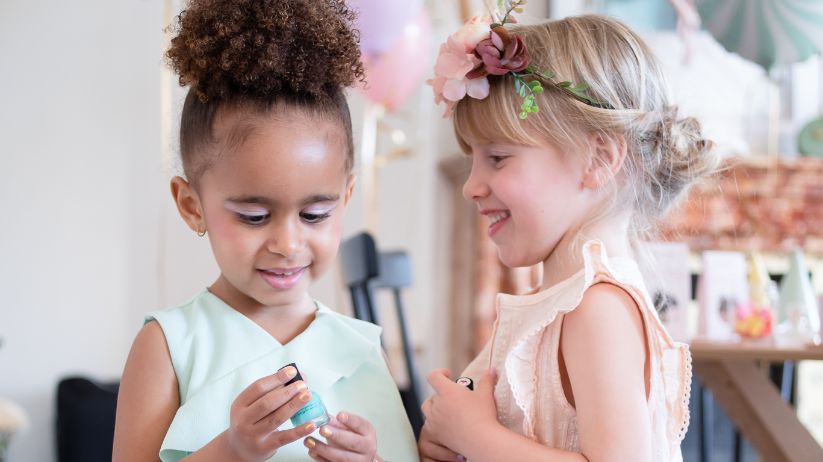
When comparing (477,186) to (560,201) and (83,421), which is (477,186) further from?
(83,421)

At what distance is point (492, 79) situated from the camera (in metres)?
1.29

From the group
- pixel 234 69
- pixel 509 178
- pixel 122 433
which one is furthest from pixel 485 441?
pixel 234 69

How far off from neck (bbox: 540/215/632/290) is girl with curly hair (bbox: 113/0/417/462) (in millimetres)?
305

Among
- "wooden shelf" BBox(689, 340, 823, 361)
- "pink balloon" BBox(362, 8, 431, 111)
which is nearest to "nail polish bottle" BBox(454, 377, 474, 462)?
"wooden shelf" BBox(689, 340, 823, 361)

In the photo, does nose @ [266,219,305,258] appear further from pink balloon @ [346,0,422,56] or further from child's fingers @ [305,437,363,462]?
pink balloon @ [346,0,422,56]

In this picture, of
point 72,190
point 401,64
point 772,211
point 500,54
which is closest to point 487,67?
point 500,54

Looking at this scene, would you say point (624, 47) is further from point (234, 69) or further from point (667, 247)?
point (667, 247)

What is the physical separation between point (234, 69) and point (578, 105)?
17.5 inches

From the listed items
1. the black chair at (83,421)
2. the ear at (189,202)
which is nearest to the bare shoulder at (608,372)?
the ear at (189,202)

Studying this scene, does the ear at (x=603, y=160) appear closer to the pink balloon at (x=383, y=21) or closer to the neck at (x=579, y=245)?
the neck at (x=579, y=245)

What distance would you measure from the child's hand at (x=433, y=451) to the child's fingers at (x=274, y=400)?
1.10 ft

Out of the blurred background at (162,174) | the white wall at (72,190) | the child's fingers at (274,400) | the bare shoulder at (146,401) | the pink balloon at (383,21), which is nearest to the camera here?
the child's fingers at (274,400)

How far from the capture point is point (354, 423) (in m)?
1.10

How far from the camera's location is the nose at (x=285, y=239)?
1110 millimetres
